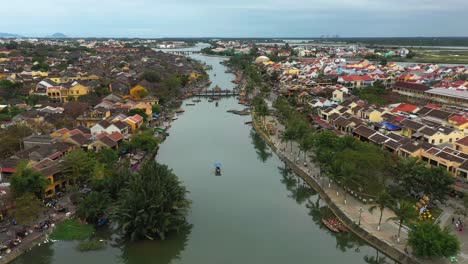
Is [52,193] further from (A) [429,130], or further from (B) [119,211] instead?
(A) [429,130]

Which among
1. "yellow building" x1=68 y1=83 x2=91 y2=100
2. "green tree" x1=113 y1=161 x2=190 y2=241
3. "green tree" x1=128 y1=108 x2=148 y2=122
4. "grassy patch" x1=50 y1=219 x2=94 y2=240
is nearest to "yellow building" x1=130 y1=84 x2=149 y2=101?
"yellow building" x1=68 y1=83 x2=91 y2=100

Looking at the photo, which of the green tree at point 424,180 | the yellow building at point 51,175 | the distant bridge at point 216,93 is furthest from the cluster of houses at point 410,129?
the distant bridge at point 216,93

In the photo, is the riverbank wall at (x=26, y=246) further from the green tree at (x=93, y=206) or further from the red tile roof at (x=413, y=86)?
the red tile roof at (x=413, y=86)

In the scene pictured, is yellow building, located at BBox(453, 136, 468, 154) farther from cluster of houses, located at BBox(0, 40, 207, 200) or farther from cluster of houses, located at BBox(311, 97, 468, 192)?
cluster of houses, located at BBox(0, 40, 207, 200)

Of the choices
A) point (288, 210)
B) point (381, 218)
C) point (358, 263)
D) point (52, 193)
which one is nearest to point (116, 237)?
point (52, 193)

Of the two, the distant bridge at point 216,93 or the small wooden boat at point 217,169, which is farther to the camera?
the distant bridge at point 216,93

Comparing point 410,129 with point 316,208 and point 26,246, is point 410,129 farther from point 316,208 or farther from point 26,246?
point 26,246

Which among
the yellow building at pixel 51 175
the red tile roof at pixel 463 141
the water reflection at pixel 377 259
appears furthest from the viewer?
the red tile roof at pixel 463 141
